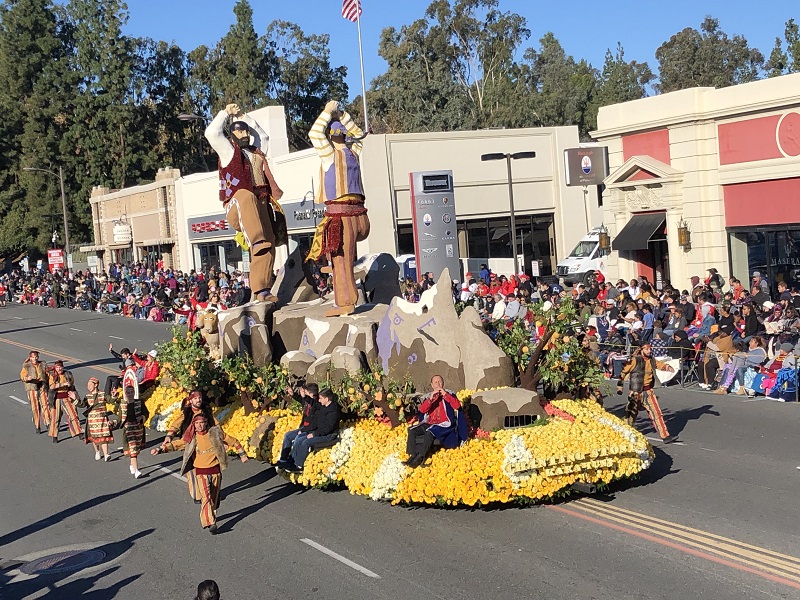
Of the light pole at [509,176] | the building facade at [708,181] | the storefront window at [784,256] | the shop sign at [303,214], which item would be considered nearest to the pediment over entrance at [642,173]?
the building facade at [708,181]

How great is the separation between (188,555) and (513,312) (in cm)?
1456

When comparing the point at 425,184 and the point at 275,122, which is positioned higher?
the point at 275,122

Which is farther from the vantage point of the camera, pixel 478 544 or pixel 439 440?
pixel 439 440

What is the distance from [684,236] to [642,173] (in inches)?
95.1

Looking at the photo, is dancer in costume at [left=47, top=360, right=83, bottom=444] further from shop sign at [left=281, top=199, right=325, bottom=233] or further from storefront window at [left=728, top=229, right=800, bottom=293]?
shop sign at [left=281, top=199, right=325, bottom=233]

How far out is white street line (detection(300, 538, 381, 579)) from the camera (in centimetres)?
989

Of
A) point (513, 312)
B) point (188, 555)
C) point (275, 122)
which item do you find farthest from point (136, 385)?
point (275, 122)

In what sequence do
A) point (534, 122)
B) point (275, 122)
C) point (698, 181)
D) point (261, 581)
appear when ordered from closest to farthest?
1. point (261, 581)
2. point (698, 181)
3. point (275, 122)
4. point (534, 122)

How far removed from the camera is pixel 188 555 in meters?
11.0

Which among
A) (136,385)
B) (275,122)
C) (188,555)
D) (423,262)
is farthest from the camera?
Result: (275,122)

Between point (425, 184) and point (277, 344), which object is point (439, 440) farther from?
point (425, 184)

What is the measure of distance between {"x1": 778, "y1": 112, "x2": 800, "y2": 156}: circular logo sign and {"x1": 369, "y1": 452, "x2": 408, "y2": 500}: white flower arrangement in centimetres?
1799

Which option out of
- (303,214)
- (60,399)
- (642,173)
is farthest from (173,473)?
(303,214)

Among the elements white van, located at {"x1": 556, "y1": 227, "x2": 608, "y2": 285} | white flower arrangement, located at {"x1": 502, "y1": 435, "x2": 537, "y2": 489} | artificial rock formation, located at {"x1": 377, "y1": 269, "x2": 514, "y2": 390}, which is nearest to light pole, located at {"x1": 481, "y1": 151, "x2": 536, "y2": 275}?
white van, located at {"x1": 556, "y1": 227, "x2": 608, "y2": 285}
